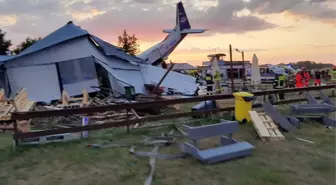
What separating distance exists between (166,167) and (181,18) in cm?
3278

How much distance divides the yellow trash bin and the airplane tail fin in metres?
28.2

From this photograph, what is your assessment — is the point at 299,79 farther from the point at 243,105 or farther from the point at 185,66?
the point at 185,66

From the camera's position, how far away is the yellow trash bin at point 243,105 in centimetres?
956

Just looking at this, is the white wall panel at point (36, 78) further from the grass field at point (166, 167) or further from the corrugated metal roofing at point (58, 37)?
the grass field at point (166, 167)

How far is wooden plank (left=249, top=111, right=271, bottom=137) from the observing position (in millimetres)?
7925

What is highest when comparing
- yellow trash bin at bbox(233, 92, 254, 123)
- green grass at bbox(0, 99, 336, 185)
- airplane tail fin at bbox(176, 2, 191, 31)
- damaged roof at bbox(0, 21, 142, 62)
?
airplane tail fin at bbox(176, 2, 191, 31)

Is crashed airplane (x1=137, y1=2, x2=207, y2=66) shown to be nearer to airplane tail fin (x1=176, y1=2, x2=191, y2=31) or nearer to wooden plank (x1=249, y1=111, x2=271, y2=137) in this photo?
airplane tail fin (x1=176, y1=2, x2=191, y2=31)

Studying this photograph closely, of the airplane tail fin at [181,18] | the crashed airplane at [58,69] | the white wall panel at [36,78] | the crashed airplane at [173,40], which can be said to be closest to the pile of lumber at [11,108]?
the white wall panel at [36,78]

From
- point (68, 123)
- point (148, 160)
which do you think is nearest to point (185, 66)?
point (68, 123)

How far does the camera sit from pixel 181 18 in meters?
37.1

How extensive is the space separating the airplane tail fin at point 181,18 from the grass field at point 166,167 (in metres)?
30.7

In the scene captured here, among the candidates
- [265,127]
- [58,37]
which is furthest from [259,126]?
[58,37]

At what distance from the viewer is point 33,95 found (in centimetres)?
1925

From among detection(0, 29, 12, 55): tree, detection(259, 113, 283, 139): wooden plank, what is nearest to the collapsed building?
detection(259, 113, 283, 139): wooden plank
